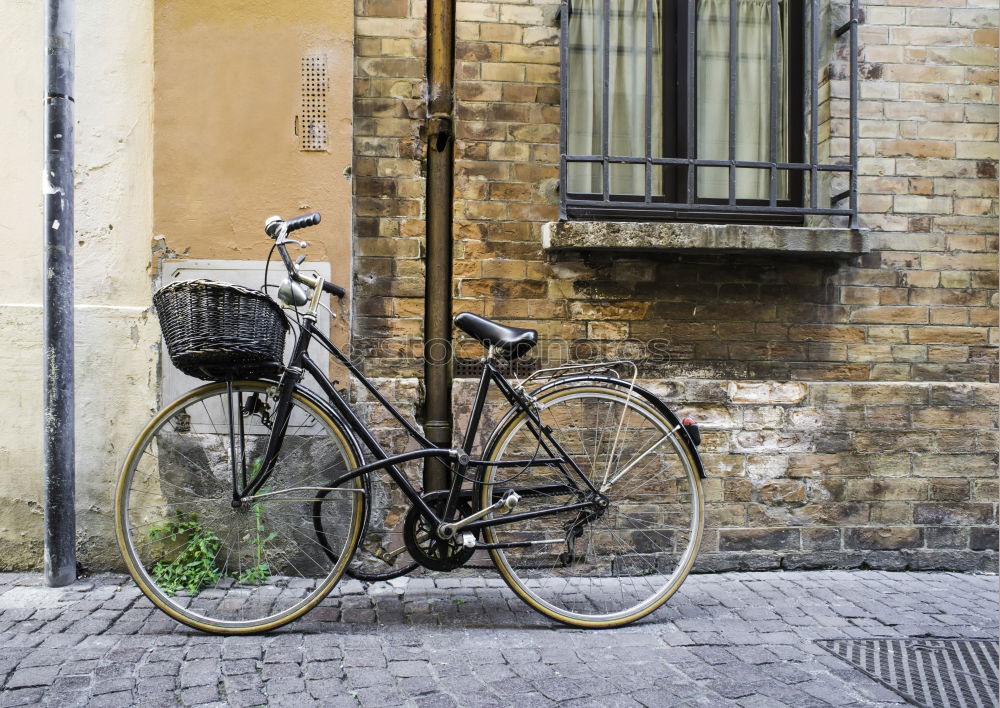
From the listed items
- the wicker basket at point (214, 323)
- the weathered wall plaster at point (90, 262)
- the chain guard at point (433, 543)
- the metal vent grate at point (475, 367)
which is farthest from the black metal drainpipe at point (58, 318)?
the metal vent grate at point (475, 367)

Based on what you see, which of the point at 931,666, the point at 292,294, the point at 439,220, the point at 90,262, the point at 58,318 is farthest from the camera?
the point at 439,220

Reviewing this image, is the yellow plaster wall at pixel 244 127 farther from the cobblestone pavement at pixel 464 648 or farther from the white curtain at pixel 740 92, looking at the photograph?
the white curtain at pixel 740 92

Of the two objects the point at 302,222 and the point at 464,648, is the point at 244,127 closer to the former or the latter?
the point at 302,222

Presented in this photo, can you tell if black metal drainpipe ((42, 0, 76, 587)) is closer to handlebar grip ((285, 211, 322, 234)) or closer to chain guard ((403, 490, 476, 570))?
handlebar grip ((285, 211, 322, 234))

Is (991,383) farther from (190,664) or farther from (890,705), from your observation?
(190,664)

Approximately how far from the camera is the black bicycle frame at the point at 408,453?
2916mm

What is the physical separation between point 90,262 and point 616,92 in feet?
8.72

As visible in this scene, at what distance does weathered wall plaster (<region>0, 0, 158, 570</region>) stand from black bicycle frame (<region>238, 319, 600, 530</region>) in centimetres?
101

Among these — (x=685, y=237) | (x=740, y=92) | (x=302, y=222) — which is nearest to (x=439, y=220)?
(x=302, y=222)

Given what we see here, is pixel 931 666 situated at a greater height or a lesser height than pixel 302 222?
lesser

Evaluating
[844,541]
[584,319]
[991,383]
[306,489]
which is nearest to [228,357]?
[306,489]

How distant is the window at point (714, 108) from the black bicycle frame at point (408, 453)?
1.21 metres

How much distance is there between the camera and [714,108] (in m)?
3.96

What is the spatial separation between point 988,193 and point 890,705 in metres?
2.77
